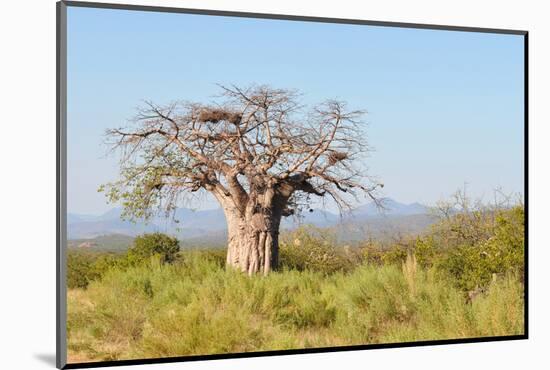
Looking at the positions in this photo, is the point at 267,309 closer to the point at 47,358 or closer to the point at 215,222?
the point at 215,222

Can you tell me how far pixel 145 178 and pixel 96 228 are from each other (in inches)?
25.4

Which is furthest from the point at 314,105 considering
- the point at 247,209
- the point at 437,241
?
the point at 437,241

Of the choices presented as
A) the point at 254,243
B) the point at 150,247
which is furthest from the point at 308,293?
the point at 150,247

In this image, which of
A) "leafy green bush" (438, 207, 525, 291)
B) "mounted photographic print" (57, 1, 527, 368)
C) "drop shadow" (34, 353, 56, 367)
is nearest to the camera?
"drop shadow" (34, 353, 56, 367)

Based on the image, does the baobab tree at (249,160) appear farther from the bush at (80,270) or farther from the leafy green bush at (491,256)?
the leafy green bush at (491,256)

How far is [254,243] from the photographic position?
9742 millimetres

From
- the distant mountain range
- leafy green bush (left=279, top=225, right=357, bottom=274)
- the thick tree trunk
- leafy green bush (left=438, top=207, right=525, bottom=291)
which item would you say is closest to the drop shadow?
the distant mountain range

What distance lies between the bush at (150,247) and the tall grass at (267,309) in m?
0.09

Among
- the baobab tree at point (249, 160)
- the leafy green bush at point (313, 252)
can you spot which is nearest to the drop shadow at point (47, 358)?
the baobab tree at point (249, 160)

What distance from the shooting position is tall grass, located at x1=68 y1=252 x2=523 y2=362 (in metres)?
9.00

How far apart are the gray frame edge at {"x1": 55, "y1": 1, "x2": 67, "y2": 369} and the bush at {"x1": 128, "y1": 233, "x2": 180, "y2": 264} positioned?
816 mm

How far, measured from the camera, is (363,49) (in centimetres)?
995

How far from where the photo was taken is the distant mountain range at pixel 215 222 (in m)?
8.98

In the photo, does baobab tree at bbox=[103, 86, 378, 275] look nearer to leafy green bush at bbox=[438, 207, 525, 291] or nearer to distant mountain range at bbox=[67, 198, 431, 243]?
distant mountain range at bbox=[67, 198, 431, 243]
